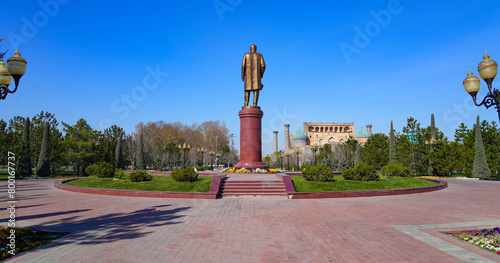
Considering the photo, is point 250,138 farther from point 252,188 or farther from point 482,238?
point 482,238

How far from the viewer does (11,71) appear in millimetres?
6148

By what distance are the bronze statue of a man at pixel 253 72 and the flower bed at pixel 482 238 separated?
15607mm

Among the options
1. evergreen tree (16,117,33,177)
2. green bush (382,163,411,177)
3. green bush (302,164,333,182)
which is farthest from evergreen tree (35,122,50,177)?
green bush (382,163,411,177)

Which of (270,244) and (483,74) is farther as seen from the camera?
(483,74)

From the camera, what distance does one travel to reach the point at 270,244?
18.4ft

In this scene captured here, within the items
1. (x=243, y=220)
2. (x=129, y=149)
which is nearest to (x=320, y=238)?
(x=243, y=220)

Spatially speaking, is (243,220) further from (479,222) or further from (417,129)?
(417,129)

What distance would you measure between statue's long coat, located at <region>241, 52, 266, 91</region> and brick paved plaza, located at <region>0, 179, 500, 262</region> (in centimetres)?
1189

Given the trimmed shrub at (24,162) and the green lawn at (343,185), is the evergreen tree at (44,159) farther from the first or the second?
the green lawn at (343,185)

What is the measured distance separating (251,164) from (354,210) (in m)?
10.7

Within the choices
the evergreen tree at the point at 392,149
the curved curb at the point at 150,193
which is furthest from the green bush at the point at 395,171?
the evergreen tree at the point at 392,149

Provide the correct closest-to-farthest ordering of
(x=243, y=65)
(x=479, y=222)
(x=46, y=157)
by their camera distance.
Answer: (x=479, y=222) → (x=243, y=65) → (x=46, y=157)

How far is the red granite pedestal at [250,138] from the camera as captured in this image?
19609mm

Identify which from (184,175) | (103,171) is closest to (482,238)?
(184,175)
